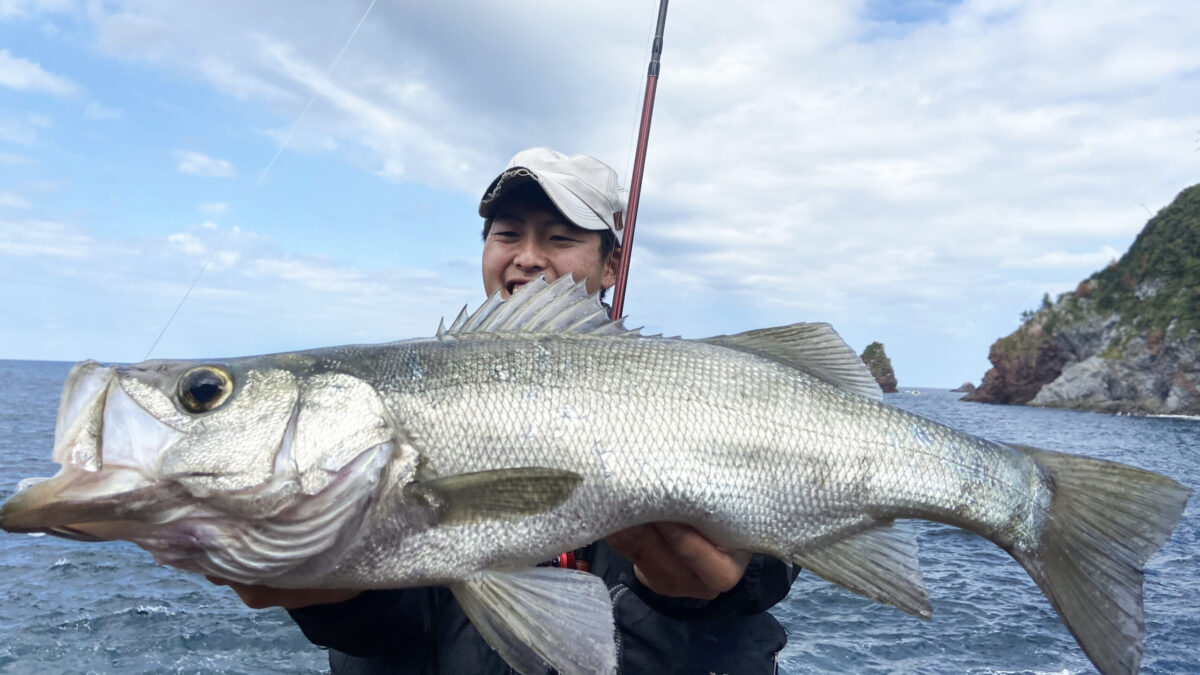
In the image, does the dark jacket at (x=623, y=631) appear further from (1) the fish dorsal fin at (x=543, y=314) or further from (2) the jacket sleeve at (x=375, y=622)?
(1) the fish dorsal fin at (x=543, y=314)

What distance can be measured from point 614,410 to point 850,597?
10.1m

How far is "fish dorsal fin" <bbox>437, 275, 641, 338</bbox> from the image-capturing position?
2.53 metres

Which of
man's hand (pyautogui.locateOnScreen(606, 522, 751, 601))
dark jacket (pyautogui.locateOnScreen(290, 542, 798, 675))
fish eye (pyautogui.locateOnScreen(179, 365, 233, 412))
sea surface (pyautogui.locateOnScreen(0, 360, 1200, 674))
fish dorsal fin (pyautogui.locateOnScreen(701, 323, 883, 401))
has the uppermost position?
fish dorsal fin (pyautogui.locateOnScreen(701, 323, 883, 401))

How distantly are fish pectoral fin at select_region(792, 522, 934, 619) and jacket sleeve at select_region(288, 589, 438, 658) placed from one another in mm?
1429

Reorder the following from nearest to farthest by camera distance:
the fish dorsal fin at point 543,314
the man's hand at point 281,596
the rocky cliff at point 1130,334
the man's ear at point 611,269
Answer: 1. the man's hand at point 281,596
2. the fish dorsal fin at point 543,314
3. the man's ear at point 611,269
4. the rocky cliff at point 1130,334

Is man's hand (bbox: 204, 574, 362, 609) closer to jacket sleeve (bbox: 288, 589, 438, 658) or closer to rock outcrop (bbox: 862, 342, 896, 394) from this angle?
jacket sleeve (bbox: 288, 589, 438, 658)

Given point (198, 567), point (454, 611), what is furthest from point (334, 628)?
point (198, 567)

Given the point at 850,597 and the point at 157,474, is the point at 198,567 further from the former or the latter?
the point at 850,597

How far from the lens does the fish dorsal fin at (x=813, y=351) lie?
2547 mm

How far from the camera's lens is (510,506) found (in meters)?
2.11

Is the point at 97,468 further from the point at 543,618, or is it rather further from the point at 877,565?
the point at 877,565

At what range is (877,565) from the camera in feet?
7.80

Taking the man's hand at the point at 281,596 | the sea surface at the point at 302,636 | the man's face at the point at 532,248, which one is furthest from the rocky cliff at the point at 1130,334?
the man's hand at the point at 281,596

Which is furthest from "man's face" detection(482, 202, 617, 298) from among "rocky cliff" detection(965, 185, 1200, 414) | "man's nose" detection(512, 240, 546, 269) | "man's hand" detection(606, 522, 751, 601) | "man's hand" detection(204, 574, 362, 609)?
"rocky cliff" detection(965, 185, 1200, 414)
